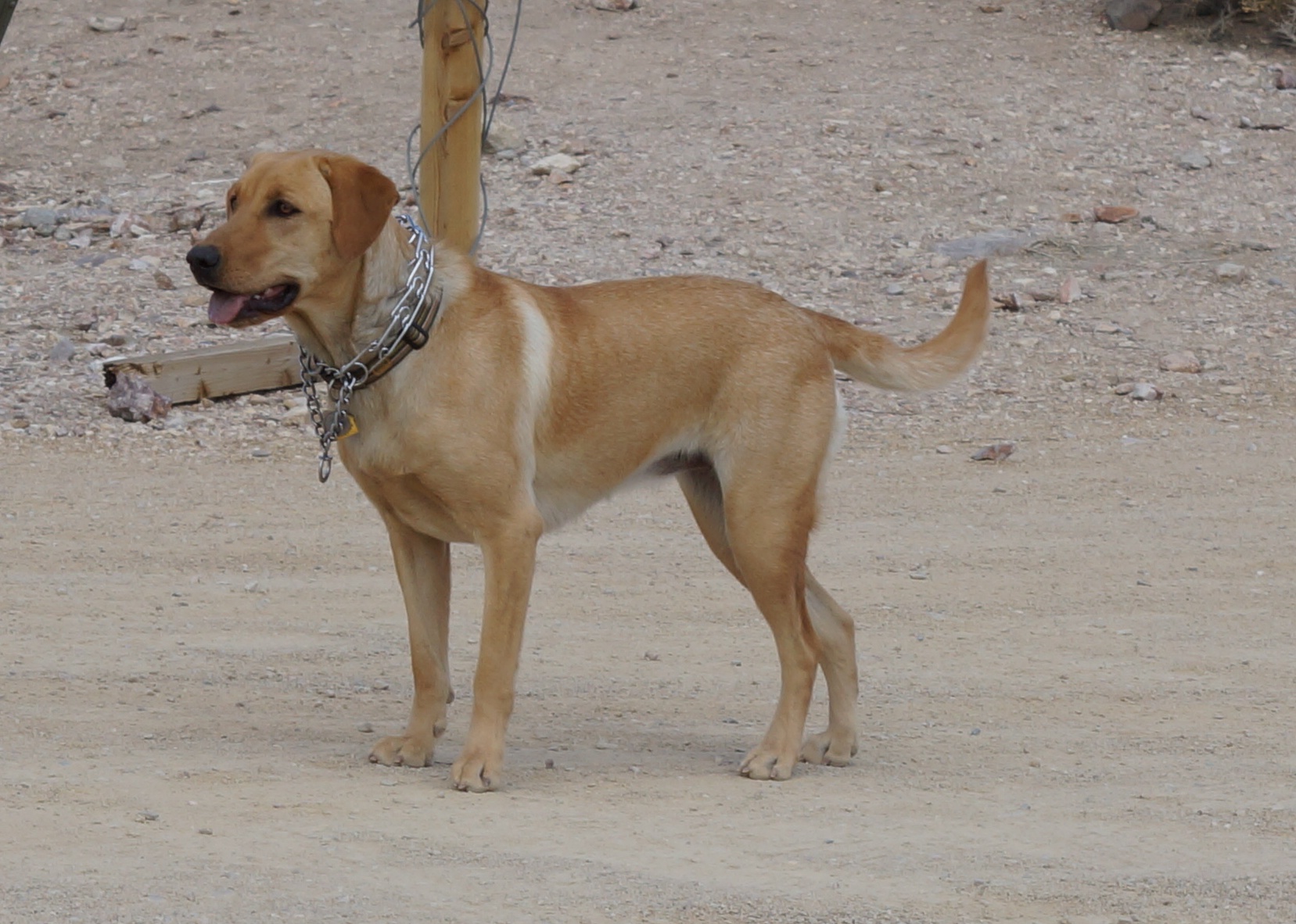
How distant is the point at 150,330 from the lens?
1097 cm

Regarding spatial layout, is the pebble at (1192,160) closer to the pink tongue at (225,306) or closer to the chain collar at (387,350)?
the chain collar at (387,350)

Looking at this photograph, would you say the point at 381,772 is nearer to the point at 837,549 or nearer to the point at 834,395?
the point at 834,395

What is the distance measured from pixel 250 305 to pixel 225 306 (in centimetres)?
7

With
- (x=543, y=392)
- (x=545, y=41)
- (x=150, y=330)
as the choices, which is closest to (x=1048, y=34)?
(x=545, y=41)

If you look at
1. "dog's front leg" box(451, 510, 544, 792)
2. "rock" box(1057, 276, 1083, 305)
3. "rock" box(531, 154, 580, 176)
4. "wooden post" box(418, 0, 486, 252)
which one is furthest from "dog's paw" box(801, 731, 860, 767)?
"rock" box(531, 154, 580, 176)

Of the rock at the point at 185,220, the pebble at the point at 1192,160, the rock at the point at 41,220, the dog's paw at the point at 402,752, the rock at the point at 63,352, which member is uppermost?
the pebble at the point at 1192,160

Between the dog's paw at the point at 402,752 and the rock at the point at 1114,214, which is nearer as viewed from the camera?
the dog's paw at the point at 402,752

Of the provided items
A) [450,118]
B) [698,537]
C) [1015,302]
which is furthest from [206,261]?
[1015,302]

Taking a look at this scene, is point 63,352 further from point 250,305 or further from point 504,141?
point 250,305

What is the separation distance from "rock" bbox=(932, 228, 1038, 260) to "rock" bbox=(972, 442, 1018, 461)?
291 cm

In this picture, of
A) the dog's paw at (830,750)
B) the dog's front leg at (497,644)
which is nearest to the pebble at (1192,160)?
the dog's paw at (830,750)

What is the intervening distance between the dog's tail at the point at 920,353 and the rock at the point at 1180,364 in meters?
5.55

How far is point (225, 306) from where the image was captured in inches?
191

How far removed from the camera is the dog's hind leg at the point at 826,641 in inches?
227
